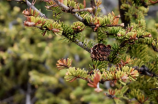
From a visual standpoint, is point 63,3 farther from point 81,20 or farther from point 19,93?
point 19,93

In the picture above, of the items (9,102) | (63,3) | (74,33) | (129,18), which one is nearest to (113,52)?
(74,33)

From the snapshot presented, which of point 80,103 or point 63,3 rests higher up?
point 63,3

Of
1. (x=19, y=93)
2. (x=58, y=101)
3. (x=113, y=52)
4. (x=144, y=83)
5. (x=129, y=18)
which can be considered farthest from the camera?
(x=19, y=93)

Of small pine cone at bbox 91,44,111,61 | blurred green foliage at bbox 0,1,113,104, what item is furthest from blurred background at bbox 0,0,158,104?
small pine cone at bbox 91,44,111,61

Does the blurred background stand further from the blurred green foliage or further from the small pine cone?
the small pine cone

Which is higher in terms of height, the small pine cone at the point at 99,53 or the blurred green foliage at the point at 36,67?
the small pine cone at the point at 99,53

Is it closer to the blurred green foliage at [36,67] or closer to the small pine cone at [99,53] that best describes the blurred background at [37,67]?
the blurred green foliage at [36,67]

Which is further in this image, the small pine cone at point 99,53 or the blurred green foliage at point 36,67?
the blurred green foliage at point 36,67

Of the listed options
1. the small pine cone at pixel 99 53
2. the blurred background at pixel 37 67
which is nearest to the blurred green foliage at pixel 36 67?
the blurred background at pixel 37 67

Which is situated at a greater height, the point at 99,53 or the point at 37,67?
the point at 99,53

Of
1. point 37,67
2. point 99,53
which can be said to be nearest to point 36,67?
point 37,67

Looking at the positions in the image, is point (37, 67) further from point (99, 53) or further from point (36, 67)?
point (99, 53)
